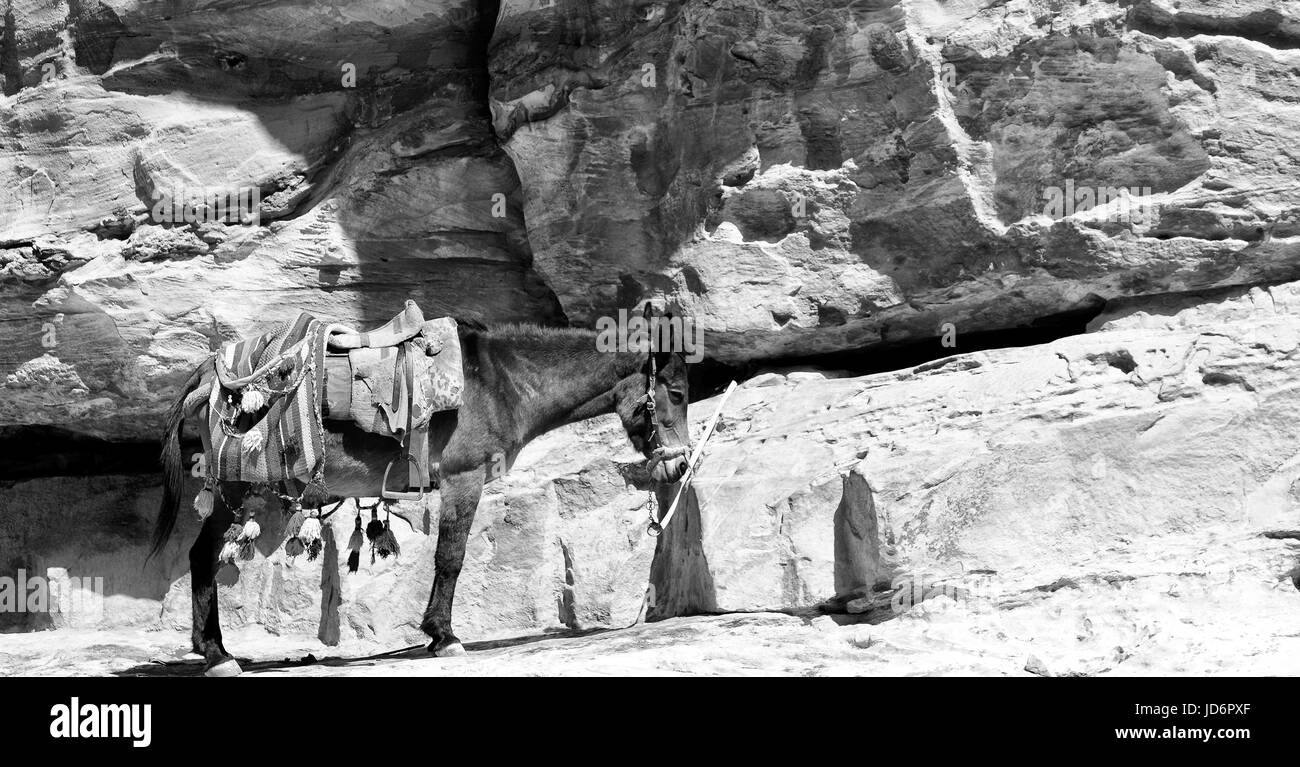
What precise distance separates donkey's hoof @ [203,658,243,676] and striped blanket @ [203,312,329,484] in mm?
910

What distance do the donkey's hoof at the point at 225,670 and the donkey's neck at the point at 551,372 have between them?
1.86 m

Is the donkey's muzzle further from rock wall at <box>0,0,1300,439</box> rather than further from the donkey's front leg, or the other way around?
rock wall at <box>0,0,1300,439</box>

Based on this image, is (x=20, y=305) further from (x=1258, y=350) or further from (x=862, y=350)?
(x=1258, y=350)

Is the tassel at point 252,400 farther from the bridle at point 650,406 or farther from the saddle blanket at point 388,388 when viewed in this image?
the bridle at point 650,406

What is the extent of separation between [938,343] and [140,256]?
517 centimetres

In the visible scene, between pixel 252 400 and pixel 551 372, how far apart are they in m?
1.58

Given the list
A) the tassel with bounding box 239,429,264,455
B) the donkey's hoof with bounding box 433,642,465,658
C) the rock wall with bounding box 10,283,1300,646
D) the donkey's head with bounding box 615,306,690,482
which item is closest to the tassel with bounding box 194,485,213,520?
the tassel with bounding box 239,429,264,455

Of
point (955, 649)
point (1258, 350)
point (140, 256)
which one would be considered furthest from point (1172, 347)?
point (140, 256)

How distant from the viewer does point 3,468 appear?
1012 centimetres

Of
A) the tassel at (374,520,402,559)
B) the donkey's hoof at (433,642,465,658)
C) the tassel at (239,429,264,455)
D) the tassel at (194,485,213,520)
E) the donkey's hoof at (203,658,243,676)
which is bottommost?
the donkey's hoof at (203,658,243,676)

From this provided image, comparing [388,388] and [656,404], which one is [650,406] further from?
[388,388]

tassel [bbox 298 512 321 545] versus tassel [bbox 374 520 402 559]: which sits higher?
tassel [bbox 298 512 321 545]

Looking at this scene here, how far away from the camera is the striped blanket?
22.5 ft

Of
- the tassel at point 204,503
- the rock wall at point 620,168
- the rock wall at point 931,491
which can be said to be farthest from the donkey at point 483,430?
the rock wall at point 620,168
